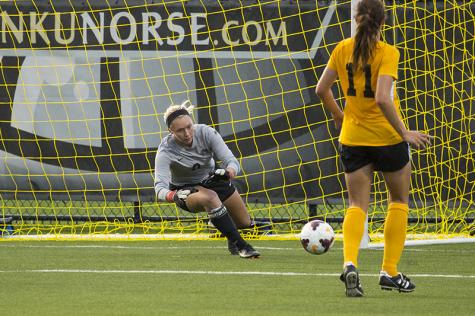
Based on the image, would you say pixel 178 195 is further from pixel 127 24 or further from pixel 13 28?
pixel 13 28

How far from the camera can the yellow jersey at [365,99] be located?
8.13 meters

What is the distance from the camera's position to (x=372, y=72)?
813cm

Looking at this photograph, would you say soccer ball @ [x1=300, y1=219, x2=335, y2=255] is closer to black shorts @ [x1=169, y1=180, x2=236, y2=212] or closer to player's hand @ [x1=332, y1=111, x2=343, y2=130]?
player's hand @ [x1=332, y1=111, x2=343, y2=130]

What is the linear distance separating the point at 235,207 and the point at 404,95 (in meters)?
2.64

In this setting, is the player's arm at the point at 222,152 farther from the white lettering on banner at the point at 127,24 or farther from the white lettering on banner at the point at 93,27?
the white lettering on banner at the point at 93,27

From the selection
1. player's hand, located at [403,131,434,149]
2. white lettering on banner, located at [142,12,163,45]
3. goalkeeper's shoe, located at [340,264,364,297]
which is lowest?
goalkeeper's shoe, located at [340,264,364,297]

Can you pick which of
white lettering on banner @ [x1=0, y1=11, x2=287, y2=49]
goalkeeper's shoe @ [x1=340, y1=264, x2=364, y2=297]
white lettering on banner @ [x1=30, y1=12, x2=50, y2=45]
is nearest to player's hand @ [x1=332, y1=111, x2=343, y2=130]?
goalkeeper's shoe @ [x1=340, y1=264, x2=364, y2=297]

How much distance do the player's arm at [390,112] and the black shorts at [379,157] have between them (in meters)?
0.24

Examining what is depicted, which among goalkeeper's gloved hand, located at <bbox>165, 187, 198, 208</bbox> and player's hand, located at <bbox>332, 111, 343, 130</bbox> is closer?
player's hand, located at <bbox>332, 111, 343, 130</bbox>

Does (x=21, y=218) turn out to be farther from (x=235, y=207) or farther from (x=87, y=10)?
(x=235, y=207)

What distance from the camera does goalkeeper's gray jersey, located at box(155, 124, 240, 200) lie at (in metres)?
11.4

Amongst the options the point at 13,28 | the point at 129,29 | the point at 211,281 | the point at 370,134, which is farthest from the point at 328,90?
the point at 13,28

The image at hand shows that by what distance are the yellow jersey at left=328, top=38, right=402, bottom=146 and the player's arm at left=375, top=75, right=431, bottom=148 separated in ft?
0.46

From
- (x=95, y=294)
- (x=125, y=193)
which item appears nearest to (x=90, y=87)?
(x=125, y=193)
